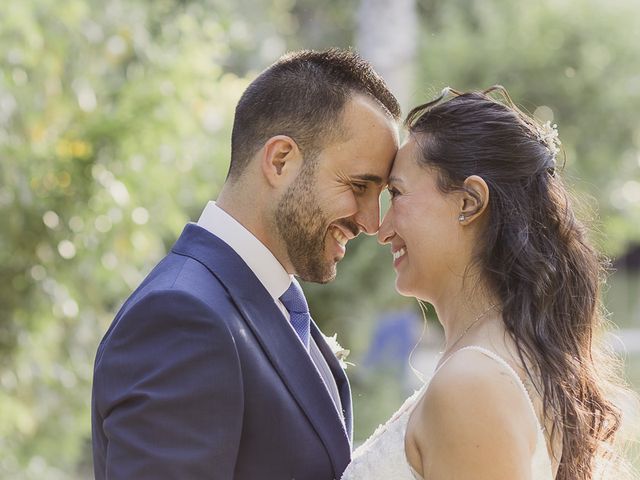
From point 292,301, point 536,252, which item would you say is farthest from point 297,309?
point 536,252

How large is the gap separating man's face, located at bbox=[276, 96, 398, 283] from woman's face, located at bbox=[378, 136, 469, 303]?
9cm

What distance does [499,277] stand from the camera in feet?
7.98

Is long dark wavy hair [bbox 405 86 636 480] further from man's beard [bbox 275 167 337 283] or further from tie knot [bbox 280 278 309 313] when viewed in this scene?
tie knot [bbox 280 278 309 313]

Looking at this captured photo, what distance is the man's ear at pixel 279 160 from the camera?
2533mm

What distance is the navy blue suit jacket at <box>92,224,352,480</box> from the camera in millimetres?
2107

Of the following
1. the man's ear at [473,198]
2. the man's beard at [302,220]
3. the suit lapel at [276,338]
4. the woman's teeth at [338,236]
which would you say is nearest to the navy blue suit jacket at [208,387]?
the suit lapel at [276,338]

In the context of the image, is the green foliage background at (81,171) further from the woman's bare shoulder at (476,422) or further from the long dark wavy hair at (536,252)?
the woman's bare shoulder at (476,422)

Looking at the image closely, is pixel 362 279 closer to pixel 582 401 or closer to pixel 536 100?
pixel 536 100

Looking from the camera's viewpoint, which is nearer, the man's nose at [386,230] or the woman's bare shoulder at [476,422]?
the woman's bare shoulder at [476,422]

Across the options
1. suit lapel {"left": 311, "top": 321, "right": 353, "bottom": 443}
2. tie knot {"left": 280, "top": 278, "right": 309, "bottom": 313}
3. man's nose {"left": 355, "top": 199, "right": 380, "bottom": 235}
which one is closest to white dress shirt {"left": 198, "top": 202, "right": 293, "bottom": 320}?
tie knot {"left": 280, "top": 278, "right": 309, "bottom": 313}

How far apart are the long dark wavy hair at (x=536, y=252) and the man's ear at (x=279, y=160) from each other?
320 mm

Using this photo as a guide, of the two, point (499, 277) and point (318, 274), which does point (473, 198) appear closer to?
point (499, 277)

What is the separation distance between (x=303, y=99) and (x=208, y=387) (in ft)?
2.77

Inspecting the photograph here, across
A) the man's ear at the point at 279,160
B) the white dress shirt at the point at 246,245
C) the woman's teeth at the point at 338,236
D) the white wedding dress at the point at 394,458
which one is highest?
the man's ear at the point at 279,160
